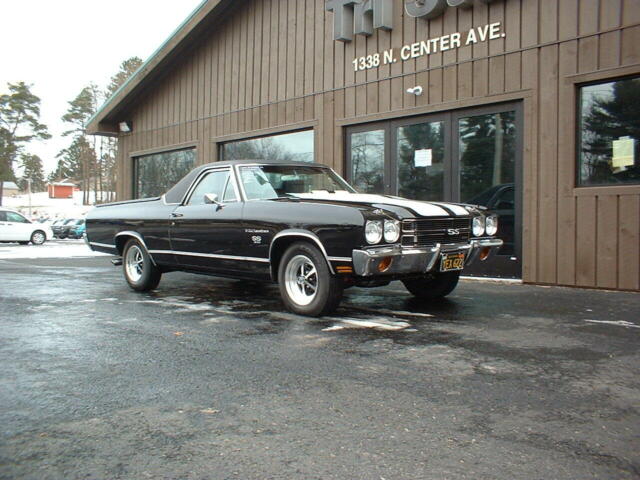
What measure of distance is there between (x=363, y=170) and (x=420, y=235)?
5742 millimetres

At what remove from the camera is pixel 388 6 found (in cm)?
1030

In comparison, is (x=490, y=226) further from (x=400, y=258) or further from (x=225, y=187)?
(x=225, y=187)

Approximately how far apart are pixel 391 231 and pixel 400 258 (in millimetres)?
249

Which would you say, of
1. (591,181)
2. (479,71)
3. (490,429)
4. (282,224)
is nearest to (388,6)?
(479,71)

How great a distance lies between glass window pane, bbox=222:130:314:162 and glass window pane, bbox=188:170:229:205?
4.63 m

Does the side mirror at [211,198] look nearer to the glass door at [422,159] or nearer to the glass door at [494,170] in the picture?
the glass door at [494,170]

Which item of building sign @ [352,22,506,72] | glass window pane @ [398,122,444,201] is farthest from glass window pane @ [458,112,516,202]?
building sign @ [352,22,506,72]

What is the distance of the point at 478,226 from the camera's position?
6.22m

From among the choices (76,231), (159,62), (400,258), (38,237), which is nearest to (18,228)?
(38,237)

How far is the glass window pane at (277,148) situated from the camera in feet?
40.3

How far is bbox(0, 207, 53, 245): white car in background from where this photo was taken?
978 inches

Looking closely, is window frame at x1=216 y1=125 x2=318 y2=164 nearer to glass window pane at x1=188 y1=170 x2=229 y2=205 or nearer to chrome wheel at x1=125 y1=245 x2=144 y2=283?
chrome wheel at x1=125 y1=245 x2=144 y2=283

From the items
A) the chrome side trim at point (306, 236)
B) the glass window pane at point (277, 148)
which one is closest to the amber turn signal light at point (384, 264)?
the chrome side trim at point (306, 236)

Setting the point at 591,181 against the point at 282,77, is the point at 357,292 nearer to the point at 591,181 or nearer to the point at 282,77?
the point at 591,181
